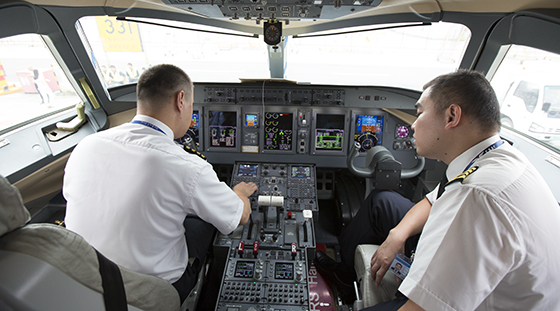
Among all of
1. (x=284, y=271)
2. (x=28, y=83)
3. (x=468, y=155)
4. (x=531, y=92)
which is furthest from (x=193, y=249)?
(x=531, y=92)

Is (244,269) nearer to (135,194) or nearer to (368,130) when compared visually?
(135,194)

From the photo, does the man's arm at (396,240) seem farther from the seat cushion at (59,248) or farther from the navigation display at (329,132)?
the navigation display at (329,132)

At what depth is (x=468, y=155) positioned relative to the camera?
120 centimetres

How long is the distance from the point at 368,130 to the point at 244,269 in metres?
1.95

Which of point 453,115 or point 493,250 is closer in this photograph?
point 493,250

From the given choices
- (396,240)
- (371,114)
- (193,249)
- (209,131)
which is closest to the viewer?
(396,240)

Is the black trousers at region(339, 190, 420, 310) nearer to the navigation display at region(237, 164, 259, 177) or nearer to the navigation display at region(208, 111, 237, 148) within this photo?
the navigation display at region(237, 164, 259, 177)

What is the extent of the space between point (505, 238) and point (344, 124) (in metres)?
2.18

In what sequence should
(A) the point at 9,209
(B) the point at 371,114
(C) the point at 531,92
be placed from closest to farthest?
(A) the point at 9,209
(C) the point at 531,92
(B) the point at 371,114

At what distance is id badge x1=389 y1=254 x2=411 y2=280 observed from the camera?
1.38 m

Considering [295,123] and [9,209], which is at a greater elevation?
[9,209]

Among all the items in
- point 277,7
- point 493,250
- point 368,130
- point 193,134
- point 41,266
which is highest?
point 277,7

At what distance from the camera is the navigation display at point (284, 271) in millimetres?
1699

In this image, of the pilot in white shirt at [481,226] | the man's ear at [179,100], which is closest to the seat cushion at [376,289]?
the pilot in white shirt at [481,226]
